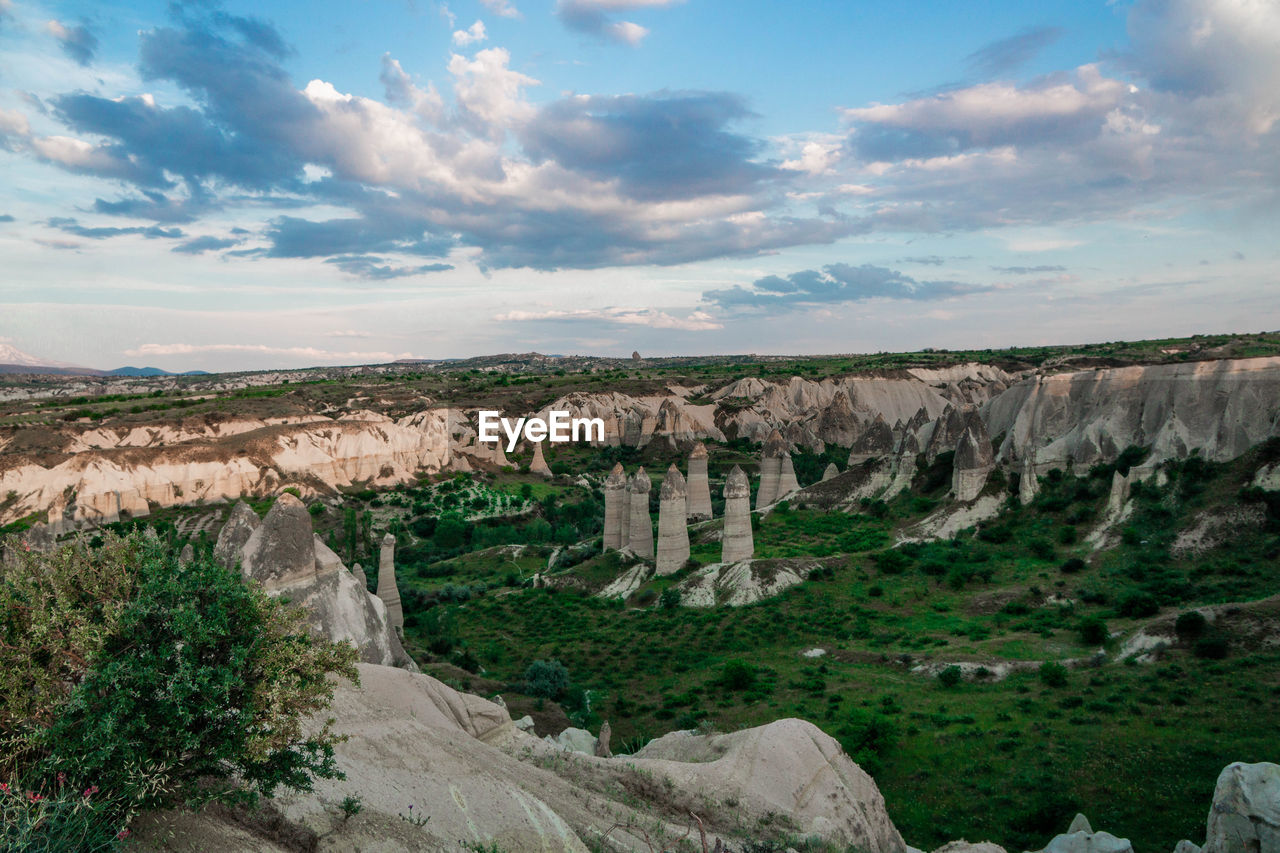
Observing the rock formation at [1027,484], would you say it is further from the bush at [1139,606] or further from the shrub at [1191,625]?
the shrub at [1191,625]

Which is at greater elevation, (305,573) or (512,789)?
(305,573)

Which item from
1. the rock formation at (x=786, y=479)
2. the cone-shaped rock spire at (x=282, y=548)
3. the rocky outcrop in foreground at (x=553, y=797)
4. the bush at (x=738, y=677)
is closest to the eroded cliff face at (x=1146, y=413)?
the rock formation at (x=786, y=479)

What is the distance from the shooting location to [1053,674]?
65.1 feet

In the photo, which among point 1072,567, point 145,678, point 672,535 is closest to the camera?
point 145,678

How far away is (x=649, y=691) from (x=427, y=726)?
1464cm

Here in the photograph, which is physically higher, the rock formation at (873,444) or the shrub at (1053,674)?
the rock formation at (873,444)

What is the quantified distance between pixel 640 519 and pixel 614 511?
2.63 metres

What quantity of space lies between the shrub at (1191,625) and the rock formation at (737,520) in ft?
58.9

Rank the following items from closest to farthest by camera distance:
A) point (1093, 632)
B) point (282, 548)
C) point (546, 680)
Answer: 1. point (282, 548)
2. point (1093, 632)
3. point (546, 680)

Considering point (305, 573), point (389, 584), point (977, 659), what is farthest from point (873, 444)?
point (305, 573)

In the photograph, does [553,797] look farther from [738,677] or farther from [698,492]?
[698,492]

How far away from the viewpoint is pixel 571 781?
11227mm

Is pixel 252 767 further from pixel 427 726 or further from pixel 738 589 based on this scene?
pixel 738 589

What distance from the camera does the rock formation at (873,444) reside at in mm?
50875
